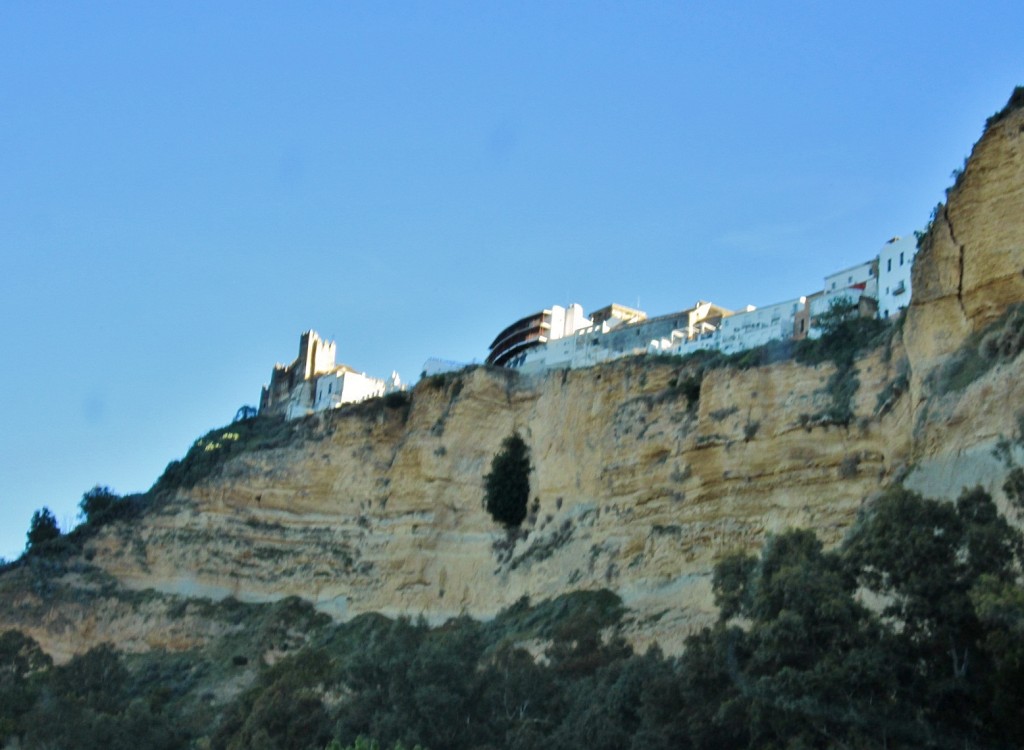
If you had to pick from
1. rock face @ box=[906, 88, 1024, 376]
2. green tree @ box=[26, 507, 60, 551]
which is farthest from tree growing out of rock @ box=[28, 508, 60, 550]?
rock face @ box=[906, 88, 1024, 376]

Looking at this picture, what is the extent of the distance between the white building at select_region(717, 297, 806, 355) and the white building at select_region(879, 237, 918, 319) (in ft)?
10.3

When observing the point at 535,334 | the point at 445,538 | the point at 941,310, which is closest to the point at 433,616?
the point at 445,538

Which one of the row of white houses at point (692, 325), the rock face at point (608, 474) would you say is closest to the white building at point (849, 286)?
the row of white houses at point (692, 325)

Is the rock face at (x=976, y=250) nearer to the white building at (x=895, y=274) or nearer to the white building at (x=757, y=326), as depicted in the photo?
the white building at (x=895, y=274)

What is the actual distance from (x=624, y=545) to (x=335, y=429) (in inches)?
534

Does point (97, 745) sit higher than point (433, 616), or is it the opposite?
point (433, 616)

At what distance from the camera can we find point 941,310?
29094 mm

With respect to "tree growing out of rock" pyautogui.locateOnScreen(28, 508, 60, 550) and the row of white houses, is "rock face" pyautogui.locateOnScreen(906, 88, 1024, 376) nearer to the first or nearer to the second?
the row of white houses

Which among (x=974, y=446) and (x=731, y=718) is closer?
(x=731, y=718)

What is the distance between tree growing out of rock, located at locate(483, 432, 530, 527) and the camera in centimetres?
3975

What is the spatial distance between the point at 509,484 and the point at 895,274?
11322 mm

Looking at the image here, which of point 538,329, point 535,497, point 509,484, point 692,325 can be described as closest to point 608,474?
point 535,497

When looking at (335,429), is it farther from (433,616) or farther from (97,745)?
(97,745)

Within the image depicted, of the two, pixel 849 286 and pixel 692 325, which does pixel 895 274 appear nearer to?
pixel 849 286
